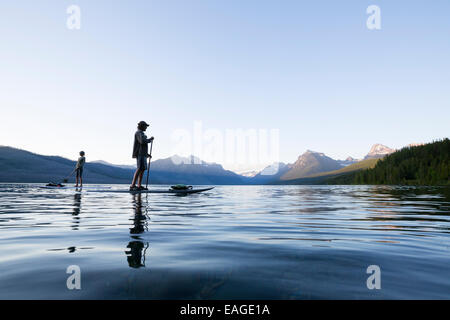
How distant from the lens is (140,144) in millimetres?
19141

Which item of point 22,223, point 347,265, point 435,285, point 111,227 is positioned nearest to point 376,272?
point 347,265

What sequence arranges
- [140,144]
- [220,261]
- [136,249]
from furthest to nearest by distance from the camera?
1. [140,144]
2. [136,249]
3. [220,261]

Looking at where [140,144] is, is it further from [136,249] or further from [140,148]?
[136,249]

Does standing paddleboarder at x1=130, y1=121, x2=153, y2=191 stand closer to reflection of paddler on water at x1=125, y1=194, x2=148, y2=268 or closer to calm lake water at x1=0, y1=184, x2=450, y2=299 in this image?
calm lake water at x1=0, y1=184, x2=450, y2=299

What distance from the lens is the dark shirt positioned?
19.0 m

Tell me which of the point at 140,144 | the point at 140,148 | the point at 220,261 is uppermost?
the point at 140,144

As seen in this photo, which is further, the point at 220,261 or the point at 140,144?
the point at 140,144

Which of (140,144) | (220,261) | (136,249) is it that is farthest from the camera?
(140,144)

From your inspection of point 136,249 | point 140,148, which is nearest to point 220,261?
point 136,249

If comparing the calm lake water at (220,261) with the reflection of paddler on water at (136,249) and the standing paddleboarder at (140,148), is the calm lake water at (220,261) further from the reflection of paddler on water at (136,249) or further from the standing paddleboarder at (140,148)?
the standing paddleboarder at (140,148)

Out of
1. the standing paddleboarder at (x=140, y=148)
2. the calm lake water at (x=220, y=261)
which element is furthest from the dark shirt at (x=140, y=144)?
the calm lake water at (x=220, y=261)

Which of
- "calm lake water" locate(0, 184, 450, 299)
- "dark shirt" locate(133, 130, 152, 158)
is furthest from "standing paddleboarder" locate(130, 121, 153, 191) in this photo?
"calm lake water" locate(0, 184, 450, 299)

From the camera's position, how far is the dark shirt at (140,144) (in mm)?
18969
